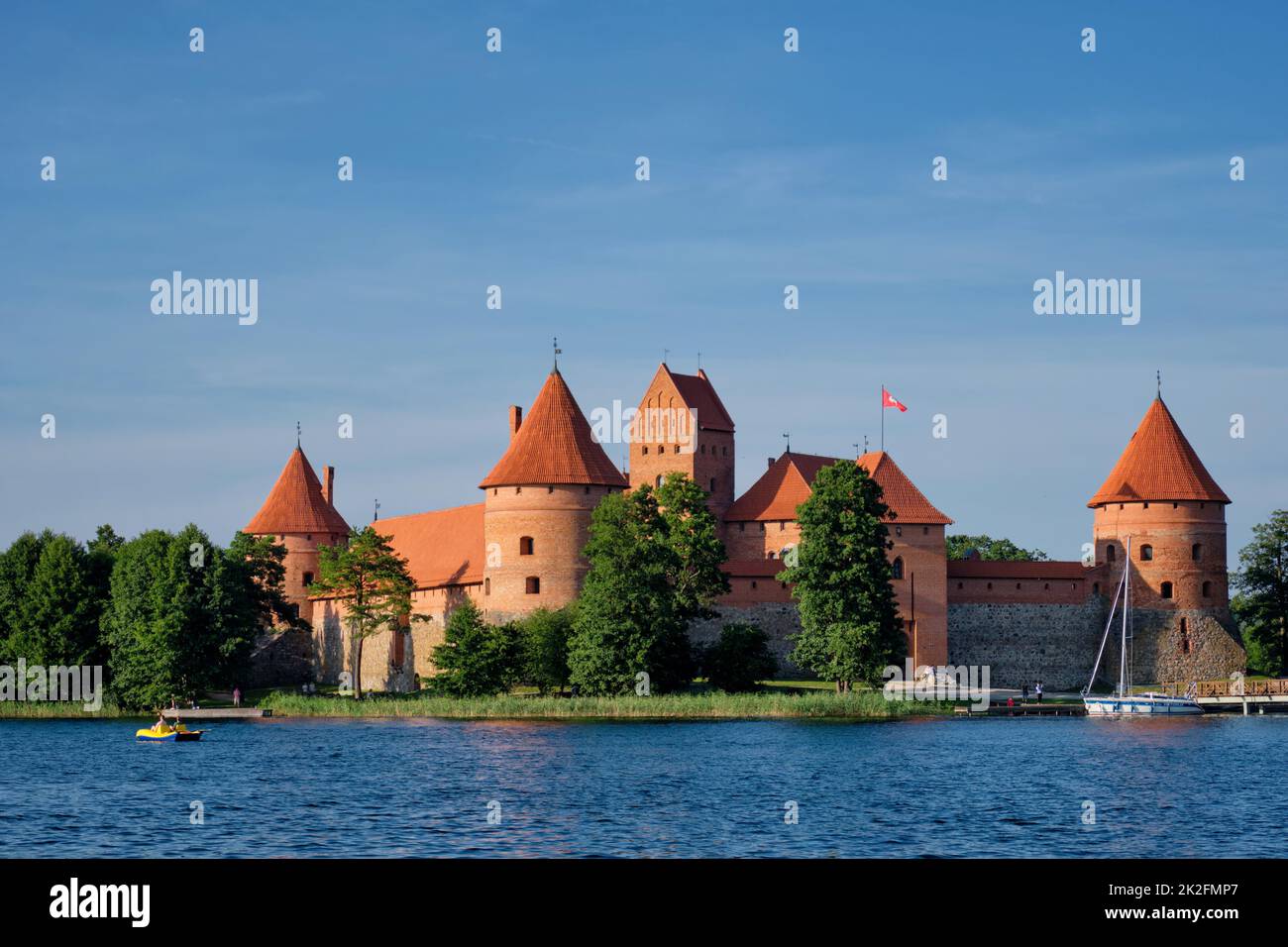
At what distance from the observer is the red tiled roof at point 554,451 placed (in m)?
59.4

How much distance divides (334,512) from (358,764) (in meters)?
41.6

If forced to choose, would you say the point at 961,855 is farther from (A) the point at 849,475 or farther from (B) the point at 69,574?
(B) the point at 69,574

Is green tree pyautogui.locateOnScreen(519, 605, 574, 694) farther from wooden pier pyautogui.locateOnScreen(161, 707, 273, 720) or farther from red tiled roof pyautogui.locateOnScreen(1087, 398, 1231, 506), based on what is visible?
red tiled roof pyautogui.locateOnScreen(1087, 398, 1231, 506)

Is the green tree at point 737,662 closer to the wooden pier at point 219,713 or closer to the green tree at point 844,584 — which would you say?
the green tree at point 844,584

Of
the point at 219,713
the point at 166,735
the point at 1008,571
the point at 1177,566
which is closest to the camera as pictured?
the point at 166,735

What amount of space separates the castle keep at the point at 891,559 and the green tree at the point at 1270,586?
5.29 meters

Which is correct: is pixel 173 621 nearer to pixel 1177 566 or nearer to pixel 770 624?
pixel 770 624

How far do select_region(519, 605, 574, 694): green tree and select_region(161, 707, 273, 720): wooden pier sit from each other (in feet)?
28.1

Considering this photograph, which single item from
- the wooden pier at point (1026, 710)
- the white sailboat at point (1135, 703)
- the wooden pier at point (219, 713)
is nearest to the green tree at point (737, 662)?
the wooden pier at point (1026, 710)

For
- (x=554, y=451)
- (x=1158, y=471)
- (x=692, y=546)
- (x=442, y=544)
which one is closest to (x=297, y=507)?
(x=442, y=544)

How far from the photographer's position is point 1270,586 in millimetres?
70125

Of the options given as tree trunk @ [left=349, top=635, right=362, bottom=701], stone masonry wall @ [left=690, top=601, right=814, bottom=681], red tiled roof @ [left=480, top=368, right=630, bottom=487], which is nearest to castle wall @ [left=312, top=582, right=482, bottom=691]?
tree trunk @ [left=349, top=635, right=362, bottom=701]

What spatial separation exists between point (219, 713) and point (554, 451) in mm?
14729
